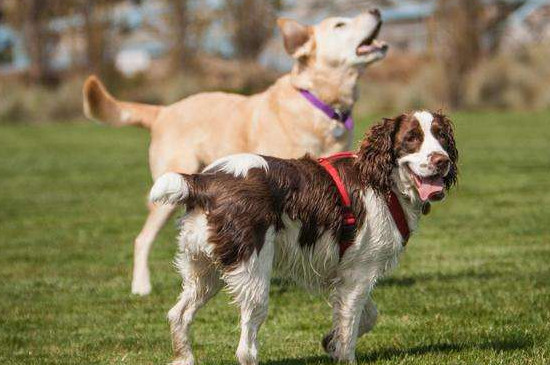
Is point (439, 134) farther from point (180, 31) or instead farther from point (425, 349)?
point (180, 31)

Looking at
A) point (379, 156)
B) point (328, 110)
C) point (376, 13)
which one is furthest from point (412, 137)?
point (376, 13)

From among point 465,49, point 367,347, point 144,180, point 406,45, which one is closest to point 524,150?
point 144,180

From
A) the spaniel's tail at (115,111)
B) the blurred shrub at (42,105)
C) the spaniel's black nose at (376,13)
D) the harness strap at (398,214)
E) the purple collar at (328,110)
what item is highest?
the spaniel's black nose at (376,13)

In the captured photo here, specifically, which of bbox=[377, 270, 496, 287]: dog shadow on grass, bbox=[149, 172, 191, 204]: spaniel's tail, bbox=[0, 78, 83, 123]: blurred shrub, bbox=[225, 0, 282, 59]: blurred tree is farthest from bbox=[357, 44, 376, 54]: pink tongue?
bbox=[225, 0, 282, 59]: blurred tree

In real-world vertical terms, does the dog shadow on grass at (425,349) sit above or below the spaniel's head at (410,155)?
below

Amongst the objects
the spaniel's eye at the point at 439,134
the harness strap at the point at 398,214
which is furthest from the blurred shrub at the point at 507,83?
the spaniel's eye at the point at 439,134

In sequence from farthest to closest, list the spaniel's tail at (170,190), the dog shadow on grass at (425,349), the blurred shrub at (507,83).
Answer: the blurred shrub at (507,83), the dog shadow on grass at (425,349), the spaniel's tail at (170,190)

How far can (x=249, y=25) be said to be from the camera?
3747 centimetres

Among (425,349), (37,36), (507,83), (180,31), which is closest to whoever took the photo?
(425,349)

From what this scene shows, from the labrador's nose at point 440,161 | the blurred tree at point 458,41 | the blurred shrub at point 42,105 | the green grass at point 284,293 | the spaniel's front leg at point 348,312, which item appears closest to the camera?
the labrador's nose at point 440,161

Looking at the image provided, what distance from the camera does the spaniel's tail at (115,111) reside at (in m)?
8.25

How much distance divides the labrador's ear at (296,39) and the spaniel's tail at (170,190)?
314 centimetres

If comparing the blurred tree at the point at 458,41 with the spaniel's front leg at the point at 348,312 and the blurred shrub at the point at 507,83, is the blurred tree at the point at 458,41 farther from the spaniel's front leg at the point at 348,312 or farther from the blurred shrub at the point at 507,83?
the spaniel's front leg at the point at 348,312

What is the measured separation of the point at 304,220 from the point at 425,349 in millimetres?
1305
